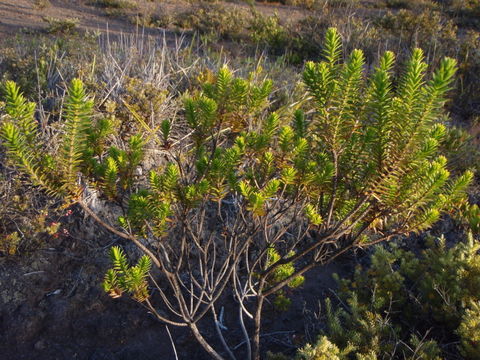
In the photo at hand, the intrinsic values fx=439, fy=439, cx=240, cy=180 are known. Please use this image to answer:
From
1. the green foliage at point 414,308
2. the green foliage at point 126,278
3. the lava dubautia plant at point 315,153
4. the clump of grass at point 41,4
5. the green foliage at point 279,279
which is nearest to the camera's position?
the lava dubautia plant at point 315,153

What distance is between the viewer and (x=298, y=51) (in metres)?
7.93

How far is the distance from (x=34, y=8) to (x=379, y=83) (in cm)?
1081

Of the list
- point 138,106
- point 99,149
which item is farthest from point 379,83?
point 138,106

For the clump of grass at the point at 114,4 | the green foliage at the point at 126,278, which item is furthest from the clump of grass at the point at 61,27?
the green foliage at the point at 126,278

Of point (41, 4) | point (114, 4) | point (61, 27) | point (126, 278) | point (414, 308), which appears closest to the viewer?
point (126, 278)

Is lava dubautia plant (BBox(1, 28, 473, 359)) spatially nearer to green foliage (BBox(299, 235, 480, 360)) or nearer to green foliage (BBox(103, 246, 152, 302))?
green foliage (BBox(103, 246, 152, 302))

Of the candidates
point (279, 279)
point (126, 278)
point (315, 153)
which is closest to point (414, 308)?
point (279, 279)

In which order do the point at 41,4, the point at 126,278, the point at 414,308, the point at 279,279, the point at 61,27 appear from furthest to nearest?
the point at 41,4, the point at 61,27, the point at 414,308, the point at 279,279, the point at 126,278

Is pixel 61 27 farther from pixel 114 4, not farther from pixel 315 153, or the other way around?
pixel 315 153

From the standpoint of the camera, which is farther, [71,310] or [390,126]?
[71,310]

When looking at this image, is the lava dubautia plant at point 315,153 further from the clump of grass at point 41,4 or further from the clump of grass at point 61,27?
the clump of grass at point 41,4

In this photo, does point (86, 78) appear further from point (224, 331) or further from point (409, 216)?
point (409, 216)

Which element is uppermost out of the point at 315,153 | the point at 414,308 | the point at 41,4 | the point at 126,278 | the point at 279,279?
the point at 315,153

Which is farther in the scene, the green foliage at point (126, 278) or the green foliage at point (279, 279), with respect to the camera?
the green foliage at point (279, 279)
